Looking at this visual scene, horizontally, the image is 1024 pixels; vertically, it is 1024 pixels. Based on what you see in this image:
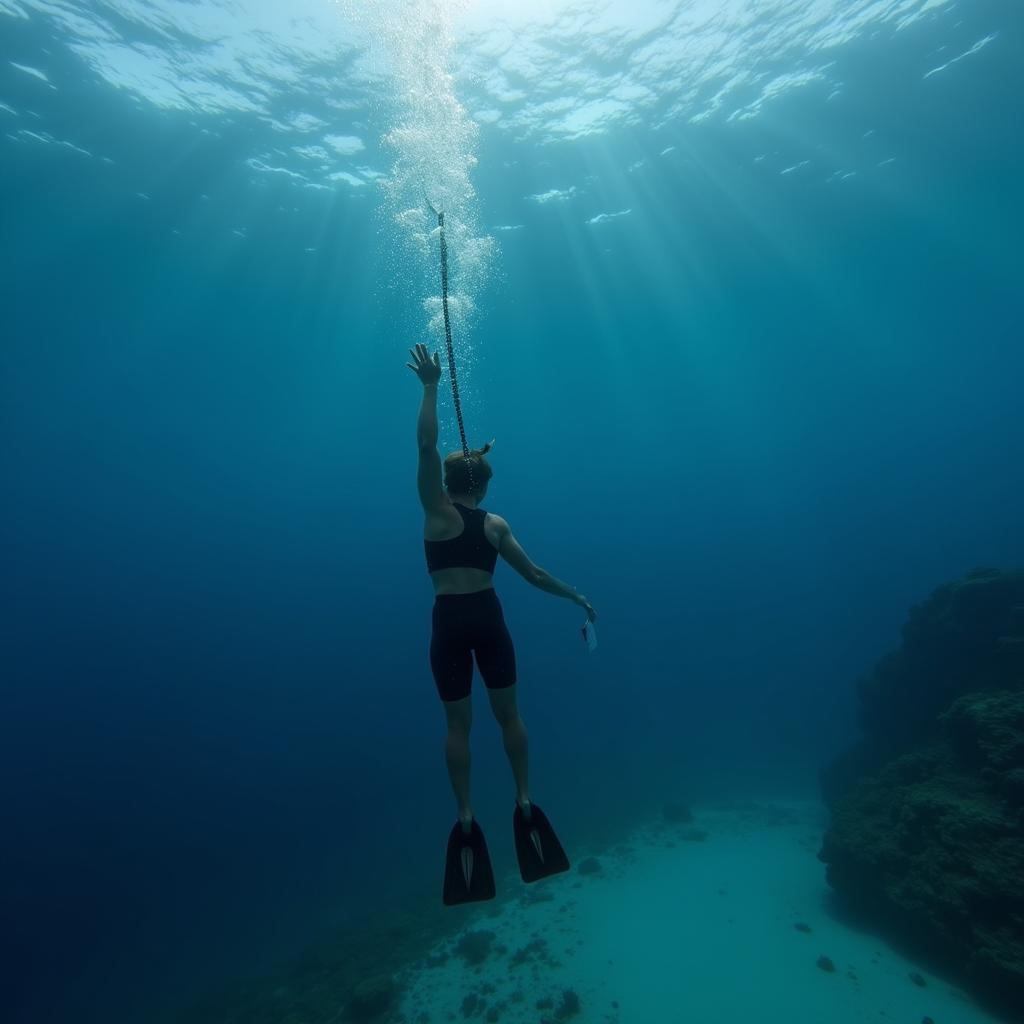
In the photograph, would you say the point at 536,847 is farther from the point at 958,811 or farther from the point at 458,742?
the point at 958,811

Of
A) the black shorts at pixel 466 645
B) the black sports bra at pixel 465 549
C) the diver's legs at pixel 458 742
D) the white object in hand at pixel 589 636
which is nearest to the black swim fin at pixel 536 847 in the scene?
the diver's legs at pixel 458 742

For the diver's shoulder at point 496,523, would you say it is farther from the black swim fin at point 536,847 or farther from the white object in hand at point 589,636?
the black swim fin at point 536,847

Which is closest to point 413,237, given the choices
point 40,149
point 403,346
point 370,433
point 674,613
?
point 403,346

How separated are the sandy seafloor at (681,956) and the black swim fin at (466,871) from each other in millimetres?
14376

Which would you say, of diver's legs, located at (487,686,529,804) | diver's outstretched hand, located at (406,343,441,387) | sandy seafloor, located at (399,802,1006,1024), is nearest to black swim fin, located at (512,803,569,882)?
diver's legs, located at (487,686,529,804)

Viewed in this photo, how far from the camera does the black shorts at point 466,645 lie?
3695 mm

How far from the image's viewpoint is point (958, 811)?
12.6m

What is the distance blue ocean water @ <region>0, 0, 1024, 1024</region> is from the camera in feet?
68.4

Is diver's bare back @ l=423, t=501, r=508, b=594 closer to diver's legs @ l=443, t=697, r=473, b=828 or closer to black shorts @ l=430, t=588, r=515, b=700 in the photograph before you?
black shorts @ l=430, t=588, r=515, b=700

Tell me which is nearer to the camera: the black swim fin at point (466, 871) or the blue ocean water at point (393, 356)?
the black swim fin at point (466, 871)

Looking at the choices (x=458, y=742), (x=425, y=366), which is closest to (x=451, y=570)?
(x=458, y=742)

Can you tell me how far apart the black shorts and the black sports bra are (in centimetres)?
25

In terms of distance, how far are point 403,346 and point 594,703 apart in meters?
51.8

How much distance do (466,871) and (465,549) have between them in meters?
2.51
